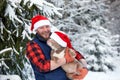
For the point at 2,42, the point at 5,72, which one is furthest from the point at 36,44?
the point at 5,72

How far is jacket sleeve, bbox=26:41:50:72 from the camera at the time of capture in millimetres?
3650

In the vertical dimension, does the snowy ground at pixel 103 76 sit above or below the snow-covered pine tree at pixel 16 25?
above

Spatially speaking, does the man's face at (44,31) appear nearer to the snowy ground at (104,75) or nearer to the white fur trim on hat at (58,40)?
the white fur trim on hat at (58,40)

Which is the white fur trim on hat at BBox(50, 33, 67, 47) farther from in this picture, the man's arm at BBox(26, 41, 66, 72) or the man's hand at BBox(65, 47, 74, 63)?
the man's arm at BBox(26, 41, 66, 72)

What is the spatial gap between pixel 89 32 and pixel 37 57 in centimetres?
1413

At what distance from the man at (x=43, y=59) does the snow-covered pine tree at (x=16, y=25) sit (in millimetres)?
1432

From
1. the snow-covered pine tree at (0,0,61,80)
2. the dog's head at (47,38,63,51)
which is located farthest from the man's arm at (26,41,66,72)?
the snow-covered pine tree at (0,0,61,80)

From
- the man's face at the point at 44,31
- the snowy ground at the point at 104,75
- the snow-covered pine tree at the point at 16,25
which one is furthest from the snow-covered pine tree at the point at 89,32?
the man's face at the point at 44,31

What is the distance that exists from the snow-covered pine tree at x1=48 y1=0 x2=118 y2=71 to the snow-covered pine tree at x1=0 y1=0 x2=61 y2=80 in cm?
1041

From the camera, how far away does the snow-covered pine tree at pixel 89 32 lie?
17281 millimetres

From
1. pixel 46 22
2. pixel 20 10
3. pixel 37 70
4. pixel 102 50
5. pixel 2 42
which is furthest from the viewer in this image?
pixel 102 50

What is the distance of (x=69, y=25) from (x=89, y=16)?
1.23m

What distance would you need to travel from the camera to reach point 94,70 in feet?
57.4

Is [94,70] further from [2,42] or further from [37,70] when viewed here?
[37,70]
